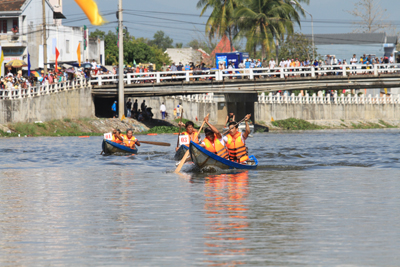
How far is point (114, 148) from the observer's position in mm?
27109

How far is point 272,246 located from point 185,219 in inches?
97.2

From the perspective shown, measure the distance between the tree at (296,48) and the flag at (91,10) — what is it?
6409cm

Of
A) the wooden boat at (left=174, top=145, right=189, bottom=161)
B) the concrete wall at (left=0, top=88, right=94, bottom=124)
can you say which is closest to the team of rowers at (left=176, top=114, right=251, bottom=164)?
the wooden boat at (left=174, top=145, right=189, bottom=161)

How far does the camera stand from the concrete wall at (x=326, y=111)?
65750 millimetres

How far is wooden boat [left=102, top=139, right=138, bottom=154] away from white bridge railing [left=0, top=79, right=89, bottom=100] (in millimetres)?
14056

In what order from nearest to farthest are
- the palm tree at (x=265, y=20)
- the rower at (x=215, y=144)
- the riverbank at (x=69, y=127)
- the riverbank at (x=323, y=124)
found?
the rower at (x=215, y=144) < the riverbank at (x=69, y=127) < the palm tree at (x=265, y=20) < the riverbank at (x=323, y=124)

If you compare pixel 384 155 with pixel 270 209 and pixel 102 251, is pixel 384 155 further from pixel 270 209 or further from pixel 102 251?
pixel 102 251

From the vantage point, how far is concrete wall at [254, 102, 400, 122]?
6575 centimetres

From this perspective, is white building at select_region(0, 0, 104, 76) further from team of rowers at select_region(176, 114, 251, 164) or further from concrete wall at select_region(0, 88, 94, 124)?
team of rowers at select_region(176, 114, 251, 164)

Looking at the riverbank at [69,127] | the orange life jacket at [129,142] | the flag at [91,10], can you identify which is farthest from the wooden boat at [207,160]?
the riverbank at [69,127]

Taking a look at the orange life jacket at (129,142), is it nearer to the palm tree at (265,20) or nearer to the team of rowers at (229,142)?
the team of rowers at (229,142)

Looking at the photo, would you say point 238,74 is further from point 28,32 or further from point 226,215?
point 226,215

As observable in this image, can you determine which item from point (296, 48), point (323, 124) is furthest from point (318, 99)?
point (296, 48)

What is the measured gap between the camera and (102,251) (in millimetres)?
8227
